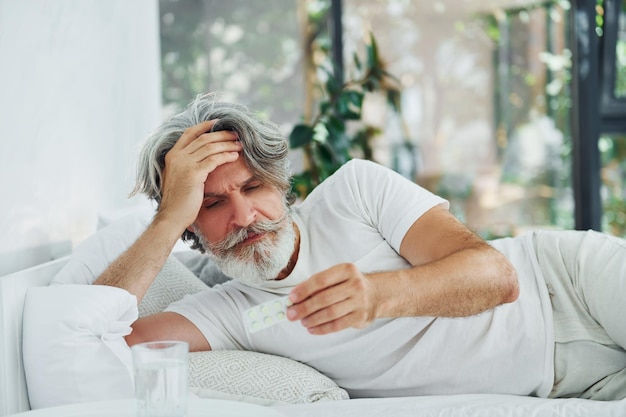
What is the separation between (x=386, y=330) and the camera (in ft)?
5.64

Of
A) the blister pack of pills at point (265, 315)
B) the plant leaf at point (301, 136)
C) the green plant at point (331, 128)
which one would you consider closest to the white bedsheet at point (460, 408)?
the blister pack of pills at point (265, 315)

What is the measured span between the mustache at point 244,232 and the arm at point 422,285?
1.00 ft

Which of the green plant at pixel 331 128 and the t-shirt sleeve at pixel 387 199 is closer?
the t-shirt sleeve at pixel 387 199

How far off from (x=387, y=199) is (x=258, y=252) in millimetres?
334

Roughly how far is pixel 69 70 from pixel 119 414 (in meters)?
1.37

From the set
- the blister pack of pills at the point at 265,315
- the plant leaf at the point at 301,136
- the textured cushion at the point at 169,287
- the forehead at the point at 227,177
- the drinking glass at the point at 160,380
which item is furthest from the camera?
the plant leaf at the point at 301,136

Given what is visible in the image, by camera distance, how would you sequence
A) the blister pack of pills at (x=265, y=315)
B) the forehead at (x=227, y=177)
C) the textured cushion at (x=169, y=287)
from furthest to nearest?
1. the textured cushion at (x=169, y=287)
2. the forehead at (x=227, y=177)
3. the blister pack of pills at (x=265, y=315)

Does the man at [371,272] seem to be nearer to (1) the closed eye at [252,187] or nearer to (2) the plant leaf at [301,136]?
(1) the closed eye at [252,187]

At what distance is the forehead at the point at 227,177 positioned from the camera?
1.76m

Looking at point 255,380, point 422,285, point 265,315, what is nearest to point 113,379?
point 255,380

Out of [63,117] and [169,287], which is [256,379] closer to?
[169,287]

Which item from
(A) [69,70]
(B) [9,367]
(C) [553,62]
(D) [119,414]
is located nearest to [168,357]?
(D) [119,414]

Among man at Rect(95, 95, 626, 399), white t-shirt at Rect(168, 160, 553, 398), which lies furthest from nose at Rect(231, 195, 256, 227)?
white t-shirt at Rect(168, 160, 553, 398)

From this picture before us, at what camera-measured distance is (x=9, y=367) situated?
135 centimetres
